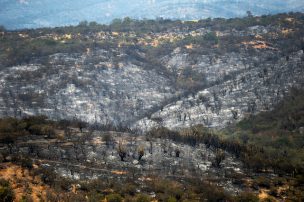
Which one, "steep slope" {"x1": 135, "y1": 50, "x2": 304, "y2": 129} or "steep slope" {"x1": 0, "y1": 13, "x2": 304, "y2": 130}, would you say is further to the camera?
"steep slope" {"x1": 0, "y1": 13, "x2": 304, "y2": 130}

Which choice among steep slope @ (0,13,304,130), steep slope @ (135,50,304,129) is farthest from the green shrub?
steep slope @ (135,50,304,129)

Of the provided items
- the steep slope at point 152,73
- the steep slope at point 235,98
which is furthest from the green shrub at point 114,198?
the steep slope at point 235,98

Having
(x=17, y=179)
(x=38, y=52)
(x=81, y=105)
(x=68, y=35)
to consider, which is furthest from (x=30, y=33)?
(x=17, y=179)

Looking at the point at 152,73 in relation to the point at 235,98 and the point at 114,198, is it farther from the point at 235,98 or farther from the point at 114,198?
the point at 114,198

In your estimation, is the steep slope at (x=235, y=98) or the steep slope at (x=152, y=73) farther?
the steep slope at (x=152, y=73)

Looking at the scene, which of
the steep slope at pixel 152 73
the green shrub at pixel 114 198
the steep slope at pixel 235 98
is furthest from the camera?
the steep slope at pixel 152 73

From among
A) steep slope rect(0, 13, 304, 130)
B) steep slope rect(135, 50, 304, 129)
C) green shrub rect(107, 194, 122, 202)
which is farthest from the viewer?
steep slope rect(0, 13, 304, 130)

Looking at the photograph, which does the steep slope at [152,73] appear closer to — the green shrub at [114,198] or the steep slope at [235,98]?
the steep slope at [235,98]

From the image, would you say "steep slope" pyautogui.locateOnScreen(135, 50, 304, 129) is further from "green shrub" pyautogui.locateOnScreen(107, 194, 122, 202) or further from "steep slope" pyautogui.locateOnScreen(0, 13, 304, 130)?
"green shrub" pyautogui.locateOnScreen(107, 194, 122, 202)

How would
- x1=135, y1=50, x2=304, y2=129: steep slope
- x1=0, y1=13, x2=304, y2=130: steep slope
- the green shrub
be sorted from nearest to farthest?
1. the green shrub
2. x1=135, y1=50, x2=304, y2=129: steep slope
3. x1=0, y1=13, x2=304, y2=130: steep slope

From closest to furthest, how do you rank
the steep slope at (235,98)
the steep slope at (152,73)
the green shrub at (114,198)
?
the green shrub at (114,198) → the steep slope at (235,98) → the steep slope at (152,73)

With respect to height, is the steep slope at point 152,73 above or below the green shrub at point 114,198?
above
